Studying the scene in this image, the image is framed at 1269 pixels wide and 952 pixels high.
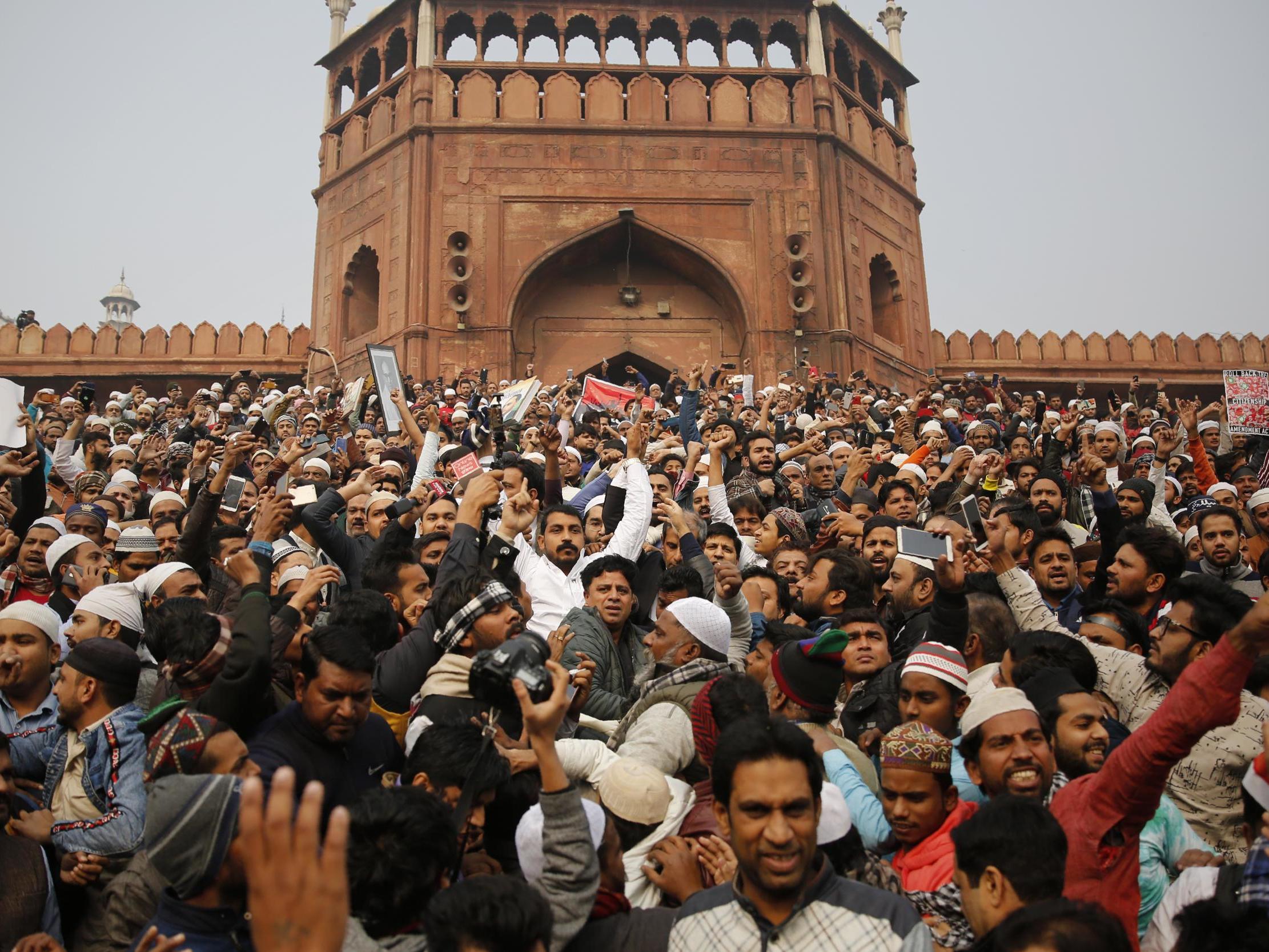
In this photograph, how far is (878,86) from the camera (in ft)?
77.7

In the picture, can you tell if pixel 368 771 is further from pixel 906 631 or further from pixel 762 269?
pixel 762 269

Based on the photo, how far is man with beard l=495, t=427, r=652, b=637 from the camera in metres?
4.45

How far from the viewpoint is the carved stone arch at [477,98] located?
20297mm

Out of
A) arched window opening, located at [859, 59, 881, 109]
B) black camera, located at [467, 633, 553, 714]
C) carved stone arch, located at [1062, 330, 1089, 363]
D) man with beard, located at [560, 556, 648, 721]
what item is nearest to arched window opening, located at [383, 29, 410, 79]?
arched window opening, located at [859, 59, 881, 109]

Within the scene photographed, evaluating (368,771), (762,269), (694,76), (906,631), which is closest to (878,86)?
(694,76)

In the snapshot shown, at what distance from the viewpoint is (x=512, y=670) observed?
106 inches

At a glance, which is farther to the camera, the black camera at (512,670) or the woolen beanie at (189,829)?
the black camera at (512,670)

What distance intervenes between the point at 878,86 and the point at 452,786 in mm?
23437

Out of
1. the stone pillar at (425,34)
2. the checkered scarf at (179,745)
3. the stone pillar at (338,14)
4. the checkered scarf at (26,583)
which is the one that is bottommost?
the checkered scarf at (179,745)

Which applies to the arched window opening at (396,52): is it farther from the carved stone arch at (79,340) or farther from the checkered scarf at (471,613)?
the checkered scarf at (471,613)

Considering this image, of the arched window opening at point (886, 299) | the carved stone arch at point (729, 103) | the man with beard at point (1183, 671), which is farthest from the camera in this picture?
the arched window opening at point (886, 299)

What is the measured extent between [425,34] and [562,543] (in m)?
18.2

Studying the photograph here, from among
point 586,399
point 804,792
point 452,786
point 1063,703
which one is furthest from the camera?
point 586,399

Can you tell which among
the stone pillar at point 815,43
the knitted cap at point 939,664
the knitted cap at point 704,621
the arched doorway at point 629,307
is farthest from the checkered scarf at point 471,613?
the stone pillar at point 815,43
